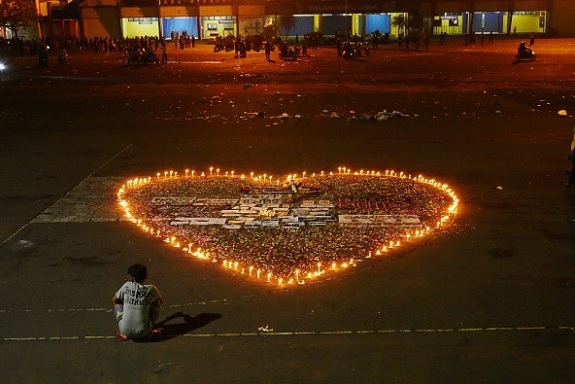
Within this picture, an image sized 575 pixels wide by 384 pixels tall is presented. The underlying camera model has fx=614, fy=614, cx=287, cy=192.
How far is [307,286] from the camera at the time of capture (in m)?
7.15

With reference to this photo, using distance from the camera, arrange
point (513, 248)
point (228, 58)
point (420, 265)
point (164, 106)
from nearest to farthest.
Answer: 1. point (420, 265)
2. point (513, 248)
3. point (164, 106)
4. point (228, 58)

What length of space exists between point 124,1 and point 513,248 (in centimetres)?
7347

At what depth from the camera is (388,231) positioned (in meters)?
8.93

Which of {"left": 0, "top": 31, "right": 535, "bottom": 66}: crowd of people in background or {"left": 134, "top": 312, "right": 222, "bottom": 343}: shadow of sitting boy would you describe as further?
{"left": 0, "top": 31, "right": 535, "bottom": 66}: crowd of people in background

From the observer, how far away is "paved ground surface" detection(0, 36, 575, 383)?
554 cm

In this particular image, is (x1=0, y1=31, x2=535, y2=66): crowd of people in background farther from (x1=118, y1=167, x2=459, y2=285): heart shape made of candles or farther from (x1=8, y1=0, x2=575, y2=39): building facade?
(x1=118, y1=167, x2=459, y2=285): heart shape made of candles

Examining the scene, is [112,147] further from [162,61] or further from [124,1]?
[124,1]

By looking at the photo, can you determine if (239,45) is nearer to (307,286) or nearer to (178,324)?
(307,286)

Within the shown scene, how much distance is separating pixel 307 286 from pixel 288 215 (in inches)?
102

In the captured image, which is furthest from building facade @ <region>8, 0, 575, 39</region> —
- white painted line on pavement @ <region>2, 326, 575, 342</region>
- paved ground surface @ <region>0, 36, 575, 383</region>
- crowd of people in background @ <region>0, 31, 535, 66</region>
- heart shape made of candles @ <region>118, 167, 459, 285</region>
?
white painted line on pavement @ <region>2, 326, 575, 342</region>

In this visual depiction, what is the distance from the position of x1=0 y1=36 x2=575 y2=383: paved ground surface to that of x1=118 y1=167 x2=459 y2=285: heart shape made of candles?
1.26 feet

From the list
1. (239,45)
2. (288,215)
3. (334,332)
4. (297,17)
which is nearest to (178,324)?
(334,332)

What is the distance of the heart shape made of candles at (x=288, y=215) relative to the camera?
8047mm

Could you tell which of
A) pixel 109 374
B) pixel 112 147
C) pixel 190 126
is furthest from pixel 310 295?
pixel 190 126
